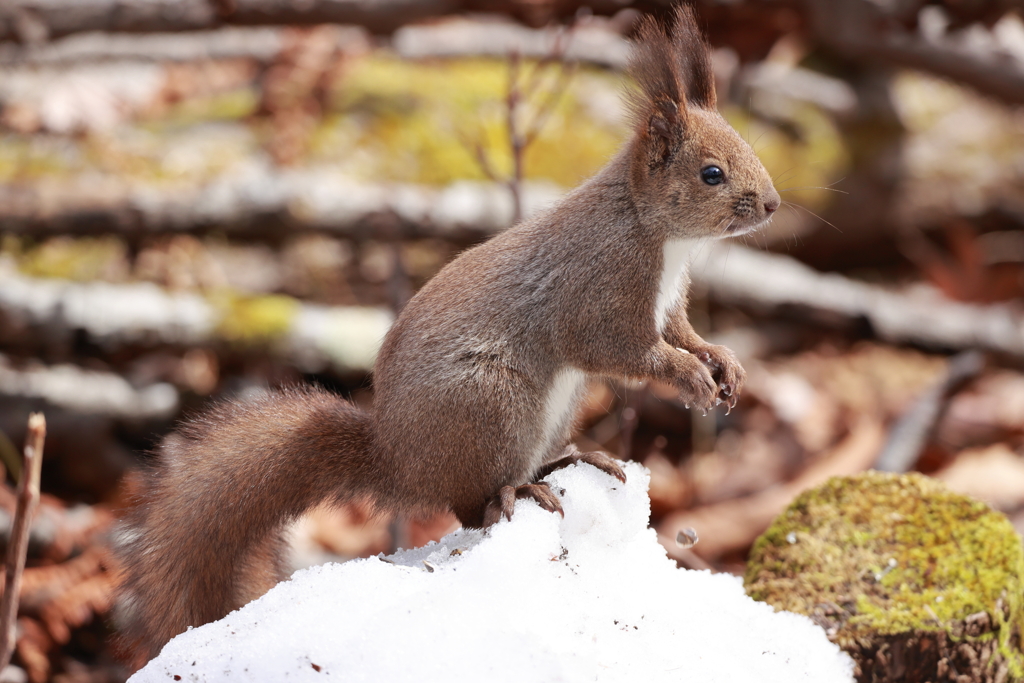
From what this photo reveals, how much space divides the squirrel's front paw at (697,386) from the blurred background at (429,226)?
902 millimetres

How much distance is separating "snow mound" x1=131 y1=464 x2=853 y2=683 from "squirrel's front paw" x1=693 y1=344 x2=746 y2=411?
39 cm

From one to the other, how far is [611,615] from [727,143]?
4.02ft

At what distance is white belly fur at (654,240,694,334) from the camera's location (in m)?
2.40

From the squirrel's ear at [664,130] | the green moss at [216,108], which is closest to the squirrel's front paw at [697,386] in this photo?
the squirrel's ear at [664,130]

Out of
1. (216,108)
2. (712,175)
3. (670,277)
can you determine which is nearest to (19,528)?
(670,277)

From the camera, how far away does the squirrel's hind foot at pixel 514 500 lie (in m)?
2.03

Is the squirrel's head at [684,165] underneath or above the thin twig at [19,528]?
above

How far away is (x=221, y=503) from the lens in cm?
224

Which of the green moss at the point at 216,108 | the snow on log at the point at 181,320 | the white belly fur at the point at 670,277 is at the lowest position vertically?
the snow on log at the point at 181,320

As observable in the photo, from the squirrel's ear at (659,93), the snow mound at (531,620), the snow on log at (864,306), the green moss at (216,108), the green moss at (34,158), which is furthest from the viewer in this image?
the green moss at (216,108)

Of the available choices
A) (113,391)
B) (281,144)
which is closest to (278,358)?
(113,391)

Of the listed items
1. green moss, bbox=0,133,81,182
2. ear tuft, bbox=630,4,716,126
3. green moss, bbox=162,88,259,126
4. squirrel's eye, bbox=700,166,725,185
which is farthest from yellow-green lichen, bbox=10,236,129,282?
squirrel's eye, bbox=700,166,725,185

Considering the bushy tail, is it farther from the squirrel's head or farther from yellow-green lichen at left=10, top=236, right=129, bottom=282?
yellow-green lichen at left=10, top=236, right=129, bottom=282

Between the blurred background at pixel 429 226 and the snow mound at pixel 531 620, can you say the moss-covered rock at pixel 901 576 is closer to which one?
the snow mound at pixel 531 620
